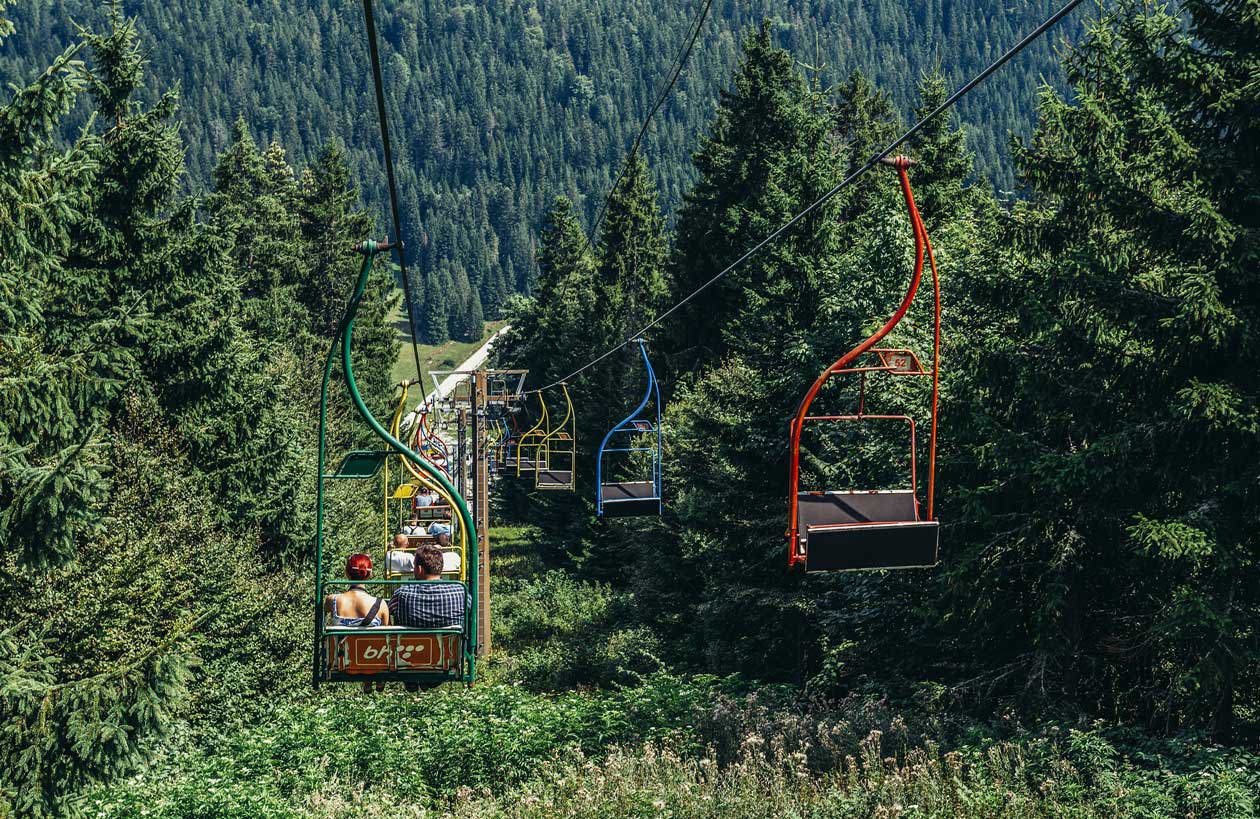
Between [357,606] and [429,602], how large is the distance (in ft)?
4.04

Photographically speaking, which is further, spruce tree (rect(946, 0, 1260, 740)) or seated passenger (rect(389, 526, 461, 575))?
seated passenger (rect(389, 526, 461, 575))

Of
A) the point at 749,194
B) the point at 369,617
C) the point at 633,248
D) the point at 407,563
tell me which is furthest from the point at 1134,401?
the point at 633,248

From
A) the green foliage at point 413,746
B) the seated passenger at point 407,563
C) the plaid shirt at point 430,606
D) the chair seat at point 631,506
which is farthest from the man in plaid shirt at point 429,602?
the chair seat at point 631,506

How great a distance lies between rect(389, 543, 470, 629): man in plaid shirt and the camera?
11.3 metres

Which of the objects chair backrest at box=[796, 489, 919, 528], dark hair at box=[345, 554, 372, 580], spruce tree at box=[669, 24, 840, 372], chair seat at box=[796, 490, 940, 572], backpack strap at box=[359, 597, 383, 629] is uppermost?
spruce tree at box=[669, 24, 840, 372]

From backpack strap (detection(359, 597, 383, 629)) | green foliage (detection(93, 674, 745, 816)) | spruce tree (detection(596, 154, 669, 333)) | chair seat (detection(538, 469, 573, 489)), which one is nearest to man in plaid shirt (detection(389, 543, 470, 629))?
backpack strap (detection(359, 597, 383, 629))

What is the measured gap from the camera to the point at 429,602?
11328mm

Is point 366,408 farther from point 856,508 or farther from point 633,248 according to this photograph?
point 633,248

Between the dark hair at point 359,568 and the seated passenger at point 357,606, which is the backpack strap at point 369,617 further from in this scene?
the dark hair at point 359,568

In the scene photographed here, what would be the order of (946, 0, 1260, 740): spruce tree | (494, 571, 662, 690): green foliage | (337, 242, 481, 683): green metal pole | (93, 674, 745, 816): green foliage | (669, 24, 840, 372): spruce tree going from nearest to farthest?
(337, 242, 481, 683): green metal pole → (946, 0, 1260, 740): spruce tree → (93, 674, 745, 816): green foliage → (494, 571, 662, 690): green foliage → (669, 24, 840, 372): spruce tree

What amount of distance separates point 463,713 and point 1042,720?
968 cm

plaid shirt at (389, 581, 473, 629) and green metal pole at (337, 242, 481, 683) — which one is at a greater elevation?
green metal pole at (337, 242, 481, 683)

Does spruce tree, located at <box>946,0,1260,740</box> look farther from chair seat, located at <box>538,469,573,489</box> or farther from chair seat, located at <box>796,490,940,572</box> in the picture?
chair seat, located at <box>538,469,573,489</box>

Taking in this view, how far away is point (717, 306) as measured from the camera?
4156cm
